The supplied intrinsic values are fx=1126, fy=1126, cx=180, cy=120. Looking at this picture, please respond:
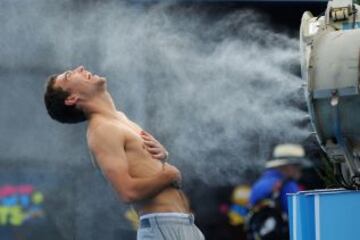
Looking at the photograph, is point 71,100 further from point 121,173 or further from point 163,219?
point 163,219

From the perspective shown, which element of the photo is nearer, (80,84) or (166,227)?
(166,227)

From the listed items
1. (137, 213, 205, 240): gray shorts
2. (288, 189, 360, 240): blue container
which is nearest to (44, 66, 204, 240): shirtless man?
(137, 213, 205, 240): gray shorts

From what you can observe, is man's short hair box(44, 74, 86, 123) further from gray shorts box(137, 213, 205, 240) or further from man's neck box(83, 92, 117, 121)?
gray shorts box(137, 213, 205, 240)

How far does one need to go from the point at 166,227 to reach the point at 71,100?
663 mm

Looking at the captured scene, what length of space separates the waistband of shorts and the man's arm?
9cm

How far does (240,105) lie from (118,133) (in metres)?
3.85

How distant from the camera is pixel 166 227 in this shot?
4.36 metres

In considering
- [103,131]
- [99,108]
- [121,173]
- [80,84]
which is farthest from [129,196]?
[80,84]

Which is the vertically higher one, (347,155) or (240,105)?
(347,155)

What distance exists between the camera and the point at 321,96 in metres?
4.03

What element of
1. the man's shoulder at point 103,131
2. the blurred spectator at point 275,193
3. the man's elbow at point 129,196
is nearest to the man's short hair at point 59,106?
the man's shoulder at point 103,131

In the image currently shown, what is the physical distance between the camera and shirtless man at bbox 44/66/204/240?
4.32m

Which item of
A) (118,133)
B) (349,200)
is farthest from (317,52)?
(118,133)

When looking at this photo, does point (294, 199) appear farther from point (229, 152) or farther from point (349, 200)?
point (229, 152)
